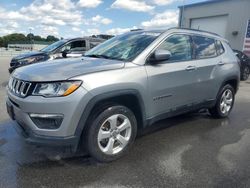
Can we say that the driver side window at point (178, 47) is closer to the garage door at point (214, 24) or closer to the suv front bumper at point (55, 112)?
the suv front bumper at point (55, 112)

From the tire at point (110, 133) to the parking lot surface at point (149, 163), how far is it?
5.9 inches

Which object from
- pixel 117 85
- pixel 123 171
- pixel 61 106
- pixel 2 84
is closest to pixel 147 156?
pixel 123 171

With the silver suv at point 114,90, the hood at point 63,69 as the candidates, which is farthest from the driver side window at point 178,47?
the hood at point 63,69

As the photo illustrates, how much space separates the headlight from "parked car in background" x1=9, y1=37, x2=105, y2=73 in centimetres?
489

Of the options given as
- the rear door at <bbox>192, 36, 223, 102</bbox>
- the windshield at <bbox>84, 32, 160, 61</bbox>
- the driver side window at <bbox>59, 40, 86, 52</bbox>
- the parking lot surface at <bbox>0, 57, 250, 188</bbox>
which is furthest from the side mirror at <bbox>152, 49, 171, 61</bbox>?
the driver side window at <bbox>59, 40, 86, 52</bbox>

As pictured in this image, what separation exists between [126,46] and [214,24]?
1772 cm

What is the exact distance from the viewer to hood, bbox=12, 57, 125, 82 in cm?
297

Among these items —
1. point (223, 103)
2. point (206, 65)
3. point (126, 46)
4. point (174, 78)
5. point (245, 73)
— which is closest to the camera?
point (174, 78)

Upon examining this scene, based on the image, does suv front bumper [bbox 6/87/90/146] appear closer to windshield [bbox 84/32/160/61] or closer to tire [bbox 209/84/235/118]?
windshield [bbox 84/32/160/61]

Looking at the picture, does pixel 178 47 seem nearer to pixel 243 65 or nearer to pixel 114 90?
pixel 114 90

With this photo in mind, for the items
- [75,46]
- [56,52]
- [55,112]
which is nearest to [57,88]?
[55,112]

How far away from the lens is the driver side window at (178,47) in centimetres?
398

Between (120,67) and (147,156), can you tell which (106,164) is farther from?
(120,67)

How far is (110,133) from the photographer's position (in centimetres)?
339
